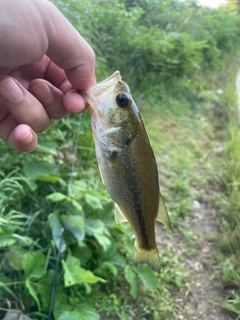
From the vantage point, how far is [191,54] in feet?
19.7

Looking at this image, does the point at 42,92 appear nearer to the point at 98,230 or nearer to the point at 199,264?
the point at 98,230

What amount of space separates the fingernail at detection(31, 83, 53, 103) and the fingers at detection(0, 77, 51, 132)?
0.06 m

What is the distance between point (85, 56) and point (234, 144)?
3423mm

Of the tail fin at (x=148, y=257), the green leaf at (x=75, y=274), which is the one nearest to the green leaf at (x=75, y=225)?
the green leaf at (x=75, y=274)

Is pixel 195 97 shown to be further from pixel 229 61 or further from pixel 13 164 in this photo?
pixel 13 164

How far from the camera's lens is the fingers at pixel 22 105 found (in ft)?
4.52

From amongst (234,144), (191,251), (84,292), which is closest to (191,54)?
(234,144)

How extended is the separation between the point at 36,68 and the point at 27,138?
0.41 meters

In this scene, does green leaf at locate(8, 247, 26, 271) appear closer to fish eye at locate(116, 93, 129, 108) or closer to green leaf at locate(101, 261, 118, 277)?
green leaf at locate(101, 261, 118, 277)

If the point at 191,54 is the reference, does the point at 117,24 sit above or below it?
above

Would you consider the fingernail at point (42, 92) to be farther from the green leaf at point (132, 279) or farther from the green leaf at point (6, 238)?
the green leaf at point (132, 279)

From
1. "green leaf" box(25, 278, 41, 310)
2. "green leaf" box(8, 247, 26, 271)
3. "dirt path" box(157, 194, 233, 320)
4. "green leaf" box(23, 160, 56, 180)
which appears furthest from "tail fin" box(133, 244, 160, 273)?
"dirt path" box(157, 194, 233, 320)

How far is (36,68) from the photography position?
1633mm

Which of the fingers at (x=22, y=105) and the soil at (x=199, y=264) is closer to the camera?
the fingers at (x=22, y=105)
